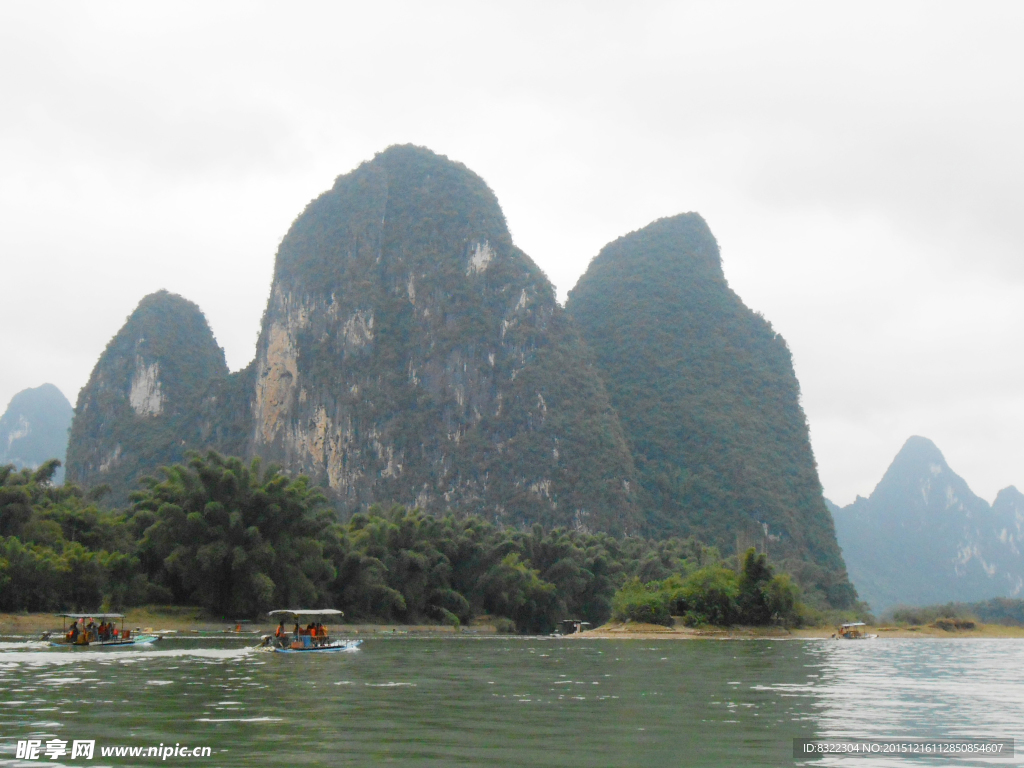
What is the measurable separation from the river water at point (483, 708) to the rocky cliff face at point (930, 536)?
149 meters

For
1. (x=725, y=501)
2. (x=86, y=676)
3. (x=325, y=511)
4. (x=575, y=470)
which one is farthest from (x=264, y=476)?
(x=725, y=501)

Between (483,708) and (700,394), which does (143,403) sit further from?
(483,708)

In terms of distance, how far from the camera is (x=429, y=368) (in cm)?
10169

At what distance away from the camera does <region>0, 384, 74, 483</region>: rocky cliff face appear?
168 m

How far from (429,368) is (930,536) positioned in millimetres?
115989

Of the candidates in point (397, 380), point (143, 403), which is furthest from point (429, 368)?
point (143, 403)

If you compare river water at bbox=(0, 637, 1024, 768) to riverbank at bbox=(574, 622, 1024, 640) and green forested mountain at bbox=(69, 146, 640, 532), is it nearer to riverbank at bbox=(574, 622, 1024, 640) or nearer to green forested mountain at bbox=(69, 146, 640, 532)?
riverbank at bbox=(574, 622, 1024, 640)

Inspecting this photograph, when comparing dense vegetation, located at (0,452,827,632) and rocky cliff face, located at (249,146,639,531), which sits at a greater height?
rocky cliff face, located at (249,146,639,531)

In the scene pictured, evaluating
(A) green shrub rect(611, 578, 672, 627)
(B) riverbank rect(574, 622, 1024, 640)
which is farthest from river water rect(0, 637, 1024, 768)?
(A) green shrub rect(611, 578, 672, 627)

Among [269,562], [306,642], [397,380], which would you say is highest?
[397,380]

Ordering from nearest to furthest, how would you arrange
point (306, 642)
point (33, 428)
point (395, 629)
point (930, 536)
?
point (306, 642) → point (395, 629) → point (33, 428) → point (930, 536)

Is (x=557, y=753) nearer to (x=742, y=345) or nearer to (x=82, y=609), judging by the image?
(x=82, y=609)

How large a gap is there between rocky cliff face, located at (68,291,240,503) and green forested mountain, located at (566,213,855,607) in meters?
42.7

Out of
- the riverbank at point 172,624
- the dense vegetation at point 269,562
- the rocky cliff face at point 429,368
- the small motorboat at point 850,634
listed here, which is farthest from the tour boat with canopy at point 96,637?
the rocky cliff face at point 429,368
